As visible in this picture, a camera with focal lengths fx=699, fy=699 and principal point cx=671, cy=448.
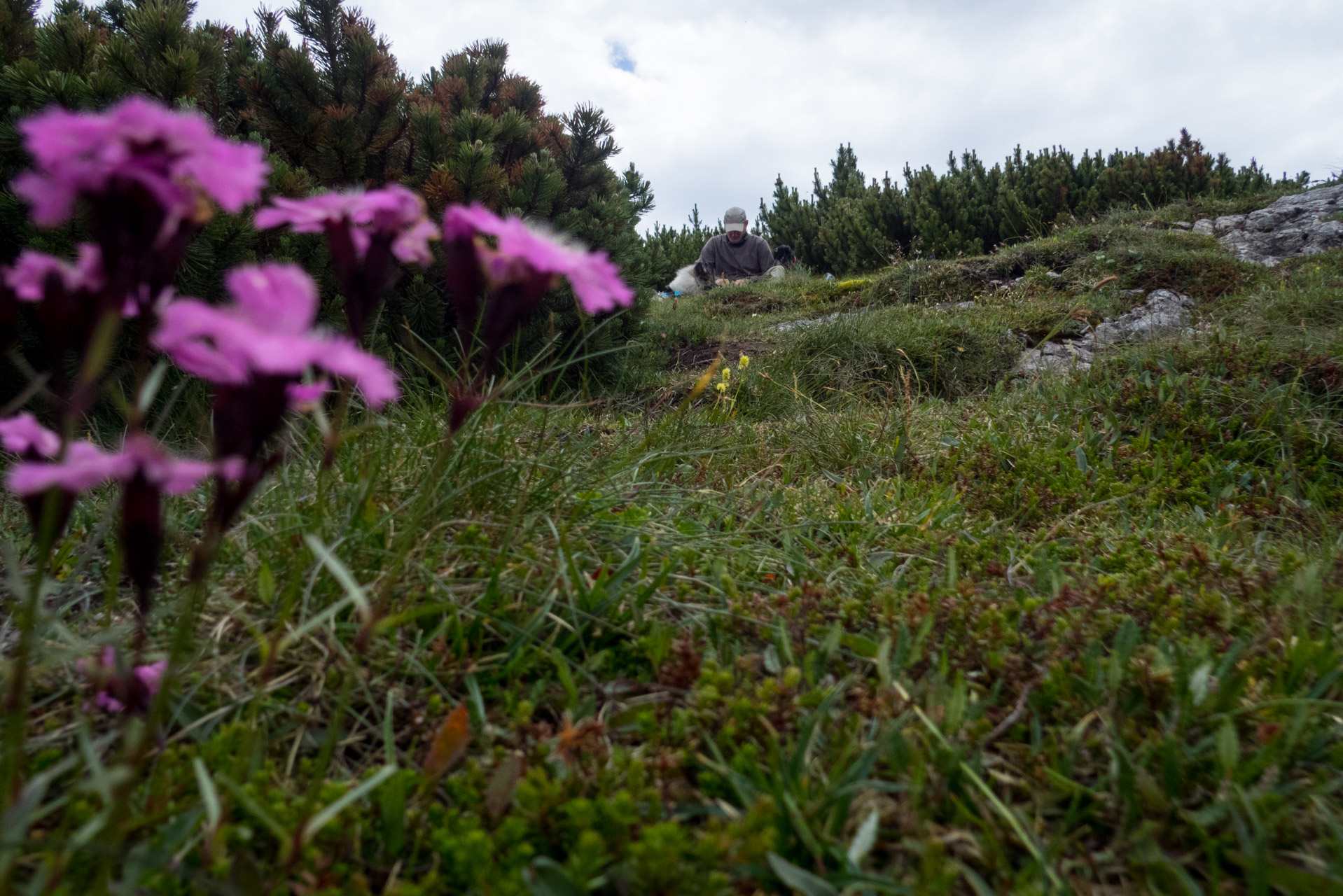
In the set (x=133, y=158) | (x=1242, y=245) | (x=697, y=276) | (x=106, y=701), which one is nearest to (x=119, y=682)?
(x=106, y=701)

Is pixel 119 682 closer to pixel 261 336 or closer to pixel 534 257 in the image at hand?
pixel 261 336

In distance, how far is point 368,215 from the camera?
0.86 metres

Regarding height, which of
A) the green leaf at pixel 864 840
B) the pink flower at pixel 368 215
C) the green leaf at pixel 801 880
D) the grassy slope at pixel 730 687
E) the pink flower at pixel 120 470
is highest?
the pink flower at pixel 368 215

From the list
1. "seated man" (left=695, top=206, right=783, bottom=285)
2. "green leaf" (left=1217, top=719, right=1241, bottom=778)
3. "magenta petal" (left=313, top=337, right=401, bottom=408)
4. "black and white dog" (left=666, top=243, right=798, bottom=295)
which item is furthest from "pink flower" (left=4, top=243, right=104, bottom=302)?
"seated man" (left=695, top=206, right=783, bottom=285)

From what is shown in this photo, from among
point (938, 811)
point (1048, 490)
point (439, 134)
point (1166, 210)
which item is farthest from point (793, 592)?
point (1166, 210)

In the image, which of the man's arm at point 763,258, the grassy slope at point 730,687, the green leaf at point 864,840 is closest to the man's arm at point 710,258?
the man's arm at point 763,258

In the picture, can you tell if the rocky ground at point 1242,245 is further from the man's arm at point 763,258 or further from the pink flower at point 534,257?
the man's arm at point 763,258

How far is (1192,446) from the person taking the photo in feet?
9.84

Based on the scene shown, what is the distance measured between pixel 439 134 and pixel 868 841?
4099 millimetres

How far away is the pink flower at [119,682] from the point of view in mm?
834

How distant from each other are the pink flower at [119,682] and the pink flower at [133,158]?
1.57ft

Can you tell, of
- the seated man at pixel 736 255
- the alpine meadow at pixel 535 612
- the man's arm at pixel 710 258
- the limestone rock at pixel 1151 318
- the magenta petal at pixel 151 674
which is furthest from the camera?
the man's arm at pixel 710 258

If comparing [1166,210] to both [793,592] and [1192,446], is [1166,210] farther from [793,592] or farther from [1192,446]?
[793,592]

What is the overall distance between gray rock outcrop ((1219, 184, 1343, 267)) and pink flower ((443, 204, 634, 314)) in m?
9.20
